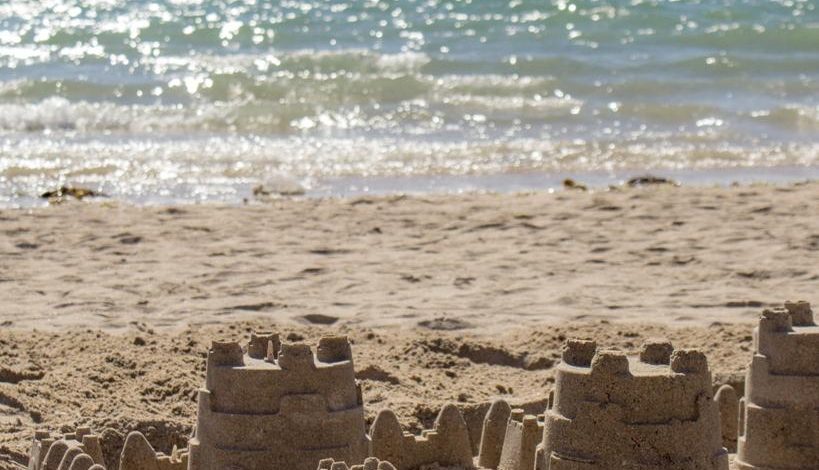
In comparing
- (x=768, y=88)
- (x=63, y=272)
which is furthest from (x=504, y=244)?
(x=768, y=88)

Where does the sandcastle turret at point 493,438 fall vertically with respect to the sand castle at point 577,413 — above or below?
below

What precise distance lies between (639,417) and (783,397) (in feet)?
3.63

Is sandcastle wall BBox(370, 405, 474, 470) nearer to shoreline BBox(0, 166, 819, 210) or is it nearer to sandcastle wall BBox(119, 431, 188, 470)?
sandcastle wall BBox(119, 431, 188, 470)


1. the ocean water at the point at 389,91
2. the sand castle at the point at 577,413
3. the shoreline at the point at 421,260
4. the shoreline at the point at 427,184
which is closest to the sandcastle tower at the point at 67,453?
the sand castle at the point at 577,413

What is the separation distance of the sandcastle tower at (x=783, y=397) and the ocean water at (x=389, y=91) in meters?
10.0

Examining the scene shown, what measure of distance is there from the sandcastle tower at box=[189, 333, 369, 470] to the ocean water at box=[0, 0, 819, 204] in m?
10.0

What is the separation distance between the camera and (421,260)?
12805 millimetres

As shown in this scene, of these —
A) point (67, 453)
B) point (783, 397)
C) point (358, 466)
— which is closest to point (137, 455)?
point (67, 453)

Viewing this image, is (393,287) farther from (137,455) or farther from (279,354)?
(279,354)

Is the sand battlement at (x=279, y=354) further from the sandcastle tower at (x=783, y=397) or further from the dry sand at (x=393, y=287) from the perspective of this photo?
the dry sand at (x=393, y=287)

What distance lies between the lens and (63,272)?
1224cm

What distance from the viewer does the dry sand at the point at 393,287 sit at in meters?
9.23

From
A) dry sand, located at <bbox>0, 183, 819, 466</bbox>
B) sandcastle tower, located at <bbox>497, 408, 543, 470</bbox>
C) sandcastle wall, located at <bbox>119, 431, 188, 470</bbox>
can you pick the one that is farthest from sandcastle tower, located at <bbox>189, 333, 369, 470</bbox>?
dry sand, located at <bbox>0, 183, 819, 466</bbox>

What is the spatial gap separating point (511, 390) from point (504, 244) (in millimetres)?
4104
